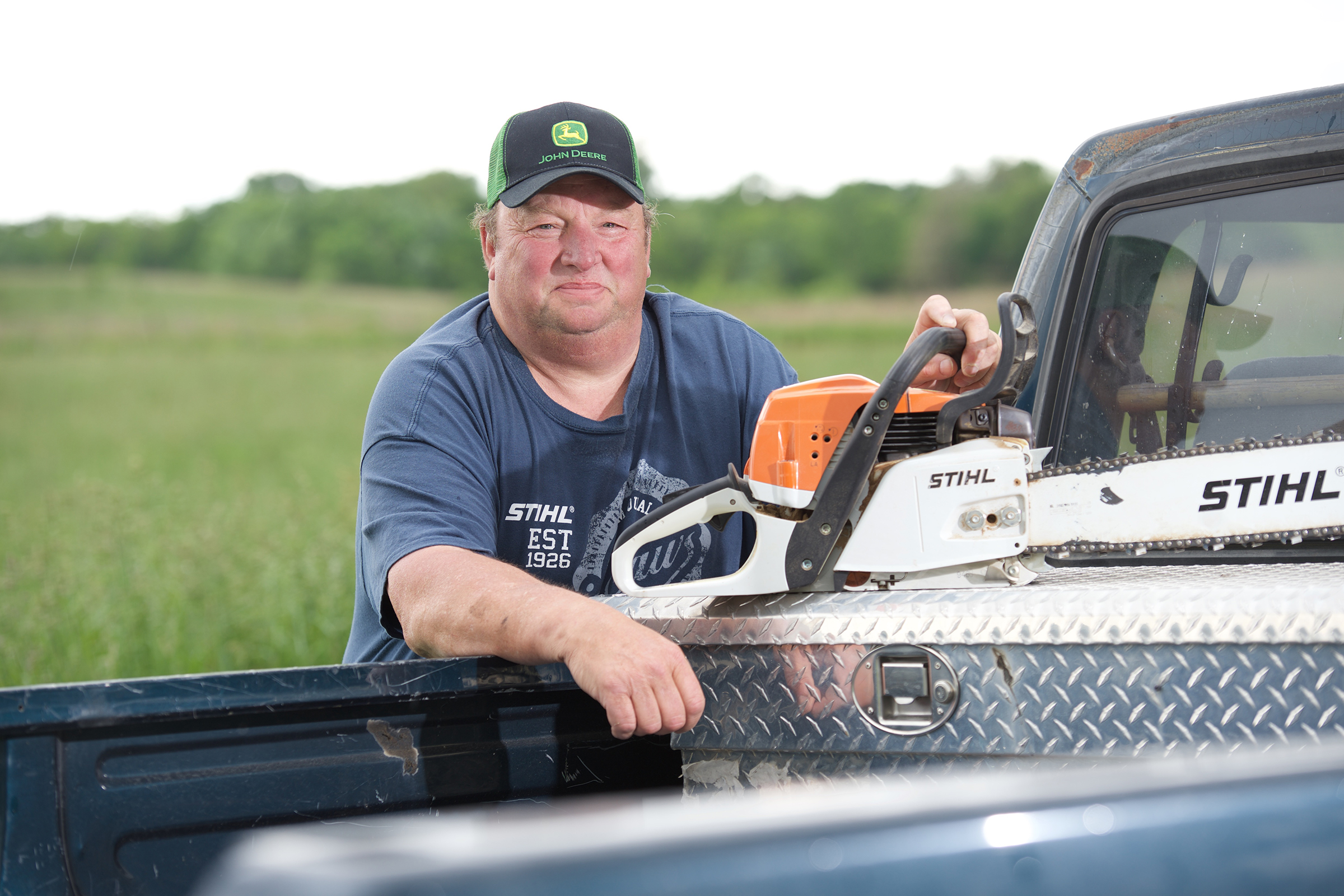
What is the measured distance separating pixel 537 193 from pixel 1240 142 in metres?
1.56

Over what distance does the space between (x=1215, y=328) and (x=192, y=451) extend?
19.3m

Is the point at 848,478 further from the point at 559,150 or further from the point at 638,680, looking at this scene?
the point at 559,150

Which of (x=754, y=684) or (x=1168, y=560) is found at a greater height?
(x=1168, y=560)

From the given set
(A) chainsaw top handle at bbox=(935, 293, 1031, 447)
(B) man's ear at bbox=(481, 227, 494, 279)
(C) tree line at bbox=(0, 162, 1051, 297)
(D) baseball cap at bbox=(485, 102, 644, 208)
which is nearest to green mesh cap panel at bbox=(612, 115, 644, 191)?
(D) baseball cap at bbox=(485, 102, 644, 208)

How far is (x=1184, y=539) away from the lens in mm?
1718

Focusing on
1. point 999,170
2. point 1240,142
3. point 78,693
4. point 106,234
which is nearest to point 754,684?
point 78,693

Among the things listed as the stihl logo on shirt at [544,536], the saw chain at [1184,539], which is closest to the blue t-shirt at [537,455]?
the stihl logo on shirt at [544,536]

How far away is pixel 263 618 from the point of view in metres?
5.96

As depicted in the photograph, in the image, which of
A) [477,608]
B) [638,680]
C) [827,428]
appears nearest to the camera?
[638,680]

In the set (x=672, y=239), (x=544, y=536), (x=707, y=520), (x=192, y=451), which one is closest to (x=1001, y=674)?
(x=707, y=520)

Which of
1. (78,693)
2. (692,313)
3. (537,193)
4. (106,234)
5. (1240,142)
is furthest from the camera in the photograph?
(106,234)

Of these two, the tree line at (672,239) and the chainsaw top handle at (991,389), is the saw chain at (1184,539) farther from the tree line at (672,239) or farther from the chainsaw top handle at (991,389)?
the tree line at (672,239)

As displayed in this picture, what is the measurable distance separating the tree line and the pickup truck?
116 feet

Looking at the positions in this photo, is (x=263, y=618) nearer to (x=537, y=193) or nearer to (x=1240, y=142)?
(x=537, y=193)
